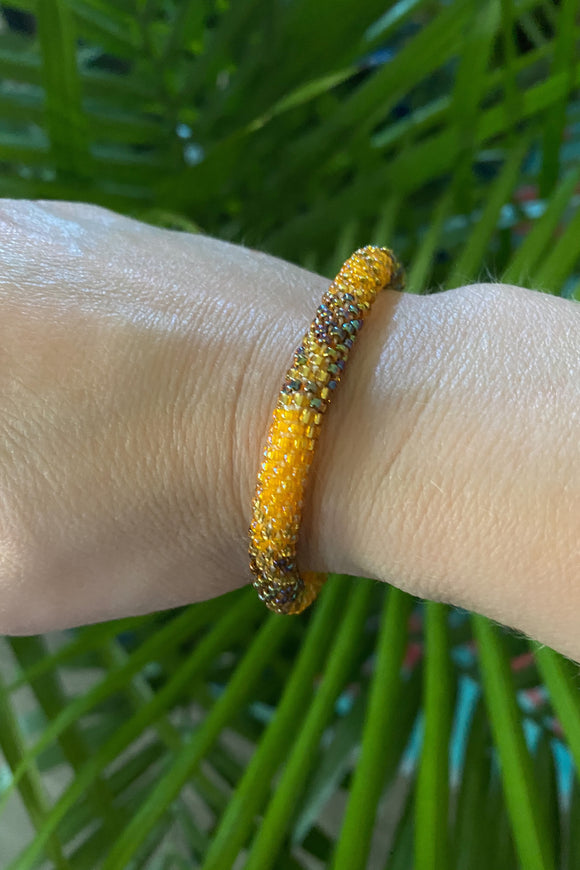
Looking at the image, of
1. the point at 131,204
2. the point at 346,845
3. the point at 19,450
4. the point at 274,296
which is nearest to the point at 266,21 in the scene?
the point at 131,204

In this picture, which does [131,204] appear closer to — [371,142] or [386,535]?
[371,142]

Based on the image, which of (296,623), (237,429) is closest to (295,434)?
(237,429)
